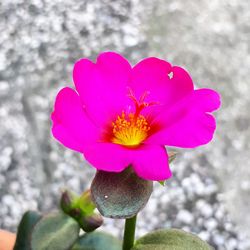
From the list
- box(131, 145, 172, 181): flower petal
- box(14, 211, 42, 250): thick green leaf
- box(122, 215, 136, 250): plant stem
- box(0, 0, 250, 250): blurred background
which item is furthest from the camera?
box(0, 0, 250, 250): blurred background

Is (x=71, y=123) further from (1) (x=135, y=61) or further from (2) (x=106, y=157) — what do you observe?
(1) (x=135, y=61)

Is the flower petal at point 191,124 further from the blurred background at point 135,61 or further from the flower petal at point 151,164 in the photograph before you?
the blurred background at point 135,61

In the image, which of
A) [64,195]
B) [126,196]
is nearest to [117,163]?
[126,196]

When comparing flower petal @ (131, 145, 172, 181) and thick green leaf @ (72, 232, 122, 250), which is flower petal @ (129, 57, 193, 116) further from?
thick green leaf @ (72, 232, 122, 250)

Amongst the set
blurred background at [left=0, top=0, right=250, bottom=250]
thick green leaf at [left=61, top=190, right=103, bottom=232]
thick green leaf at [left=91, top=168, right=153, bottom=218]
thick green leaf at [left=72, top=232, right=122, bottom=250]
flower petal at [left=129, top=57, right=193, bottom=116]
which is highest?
flower petal at [left=129, top=57, right=193, bottom=116]

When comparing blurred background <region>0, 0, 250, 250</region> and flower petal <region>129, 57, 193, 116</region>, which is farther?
blurred background <region>0, 0, 250, 250</region>

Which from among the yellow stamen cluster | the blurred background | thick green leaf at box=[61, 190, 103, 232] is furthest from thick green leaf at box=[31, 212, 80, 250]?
the blurred background

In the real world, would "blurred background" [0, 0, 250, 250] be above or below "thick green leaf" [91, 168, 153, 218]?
below
